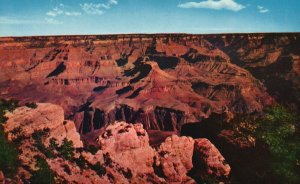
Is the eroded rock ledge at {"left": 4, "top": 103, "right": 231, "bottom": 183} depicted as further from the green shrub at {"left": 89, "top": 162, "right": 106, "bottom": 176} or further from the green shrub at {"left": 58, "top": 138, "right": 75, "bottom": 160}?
the green shrub at {"left": 58, "top": 138, "right": 75, "bottom": 160}

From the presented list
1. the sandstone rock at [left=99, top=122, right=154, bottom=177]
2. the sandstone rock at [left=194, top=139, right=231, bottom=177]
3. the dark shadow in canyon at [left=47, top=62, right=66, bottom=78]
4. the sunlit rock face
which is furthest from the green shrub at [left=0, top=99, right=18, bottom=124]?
the dark shadow in canyon at [left=47, top=62, right=66, bottom=78]

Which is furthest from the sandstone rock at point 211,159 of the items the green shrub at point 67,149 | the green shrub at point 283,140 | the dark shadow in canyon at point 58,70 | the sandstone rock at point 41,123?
the dark shadow in canyon at point 58,70

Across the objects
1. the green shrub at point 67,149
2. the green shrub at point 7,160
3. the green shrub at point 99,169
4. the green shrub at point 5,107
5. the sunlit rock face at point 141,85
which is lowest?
the sunlit rock face at point 141,85

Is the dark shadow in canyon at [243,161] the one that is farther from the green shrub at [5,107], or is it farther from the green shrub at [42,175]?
the green shrub at [5,107]

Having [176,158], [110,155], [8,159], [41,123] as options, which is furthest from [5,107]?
[176,158]

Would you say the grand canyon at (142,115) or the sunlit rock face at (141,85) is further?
the sunlit rock face at (141,85)
